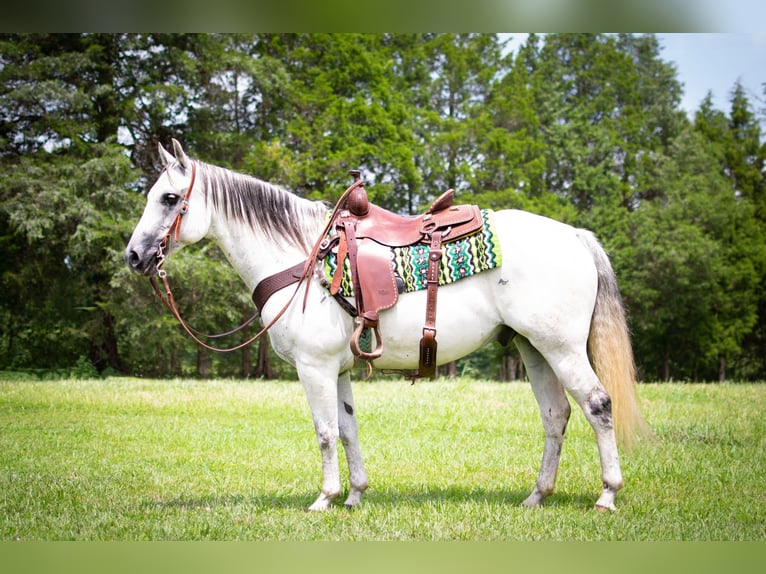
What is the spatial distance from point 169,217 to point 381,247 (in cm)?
119

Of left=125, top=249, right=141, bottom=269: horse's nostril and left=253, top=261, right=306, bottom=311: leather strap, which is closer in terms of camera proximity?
left=125, top=249, right=141, bottom=269: horse's nostril

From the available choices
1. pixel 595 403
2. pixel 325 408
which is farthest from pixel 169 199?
pixel 595 403

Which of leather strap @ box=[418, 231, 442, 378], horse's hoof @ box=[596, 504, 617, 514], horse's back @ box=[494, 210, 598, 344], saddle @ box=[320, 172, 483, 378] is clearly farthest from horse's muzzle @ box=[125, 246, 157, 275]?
horse's hoof @ box=[596, 504, 617, 514]

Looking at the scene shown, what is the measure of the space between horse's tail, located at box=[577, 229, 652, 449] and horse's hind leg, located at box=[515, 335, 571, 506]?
275 mm

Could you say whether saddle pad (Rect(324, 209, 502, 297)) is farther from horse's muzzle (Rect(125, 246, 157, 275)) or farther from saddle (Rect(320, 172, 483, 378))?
horse's muzzle (Rect(125, 246, 157, 275))

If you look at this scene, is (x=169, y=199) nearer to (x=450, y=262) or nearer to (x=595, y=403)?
(x=450, y=262)

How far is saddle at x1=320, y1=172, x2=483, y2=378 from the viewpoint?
368 cm

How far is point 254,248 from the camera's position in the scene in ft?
12.9

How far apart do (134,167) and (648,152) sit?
13864mm

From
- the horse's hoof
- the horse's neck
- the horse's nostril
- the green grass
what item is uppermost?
the horse's neck

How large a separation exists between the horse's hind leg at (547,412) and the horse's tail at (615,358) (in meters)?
0.27

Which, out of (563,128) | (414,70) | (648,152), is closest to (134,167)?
(414,70)
